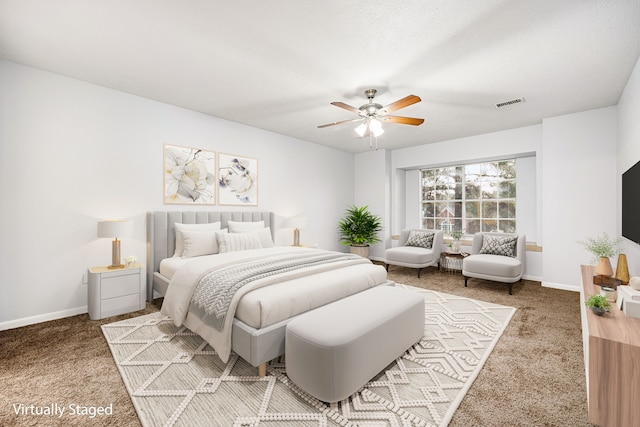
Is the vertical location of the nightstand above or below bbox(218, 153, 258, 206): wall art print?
below

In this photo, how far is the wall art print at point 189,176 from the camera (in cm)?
399

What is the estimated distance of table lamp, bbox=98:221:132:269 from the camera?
3.17 metres

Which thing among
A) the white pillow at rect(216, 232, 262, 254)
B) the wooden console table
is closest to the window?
the white pillow at rect(216, 232, 262, 254)

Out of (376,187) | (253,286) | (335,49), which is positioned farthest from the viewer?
(376,187)

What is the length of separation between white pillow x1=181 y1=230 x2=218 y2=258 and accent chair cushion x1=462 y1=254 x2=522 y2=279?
12.7 feet

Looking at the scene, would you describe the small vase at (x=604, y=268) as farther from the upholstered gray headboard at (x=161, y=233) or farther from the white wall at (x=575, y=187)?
the upholstered gray headboard at (x=161, y=233)

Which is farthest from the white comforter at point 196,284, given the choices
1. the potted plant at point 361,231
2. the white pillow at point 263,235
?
the potted plant at point 361,231

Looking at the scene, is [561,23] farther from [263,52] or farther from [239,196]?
[239,196]

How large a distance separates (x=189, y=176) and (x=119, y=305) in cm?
190

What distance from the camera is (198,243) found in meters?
3.72

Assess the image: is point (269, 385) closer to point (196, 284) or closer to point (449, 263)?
point (196, 284)

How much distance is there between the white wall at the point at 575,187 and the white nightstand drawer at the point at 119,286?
19.3 ft

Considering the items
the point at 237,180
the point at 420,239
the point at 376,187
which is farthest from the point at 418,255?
the point at 237,180

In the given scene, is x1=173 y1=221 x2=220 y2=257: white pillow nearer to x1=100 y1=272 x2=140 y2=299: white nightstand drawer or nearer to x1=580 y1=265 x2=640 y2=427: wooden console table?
x1=100 y1=272 x2=140 y2=299: white nightstand drawer
